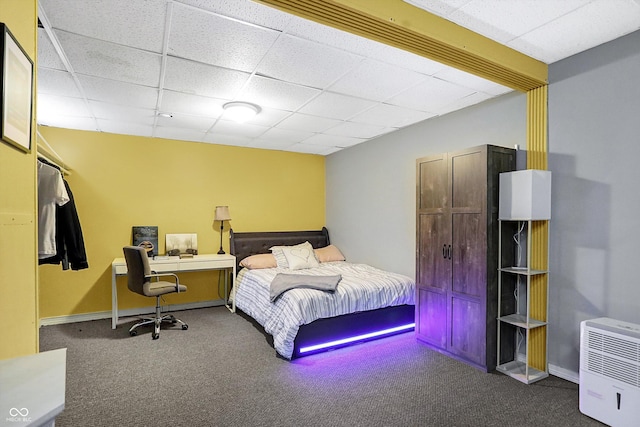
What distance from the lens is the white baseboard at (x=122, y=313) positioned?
4.38 m

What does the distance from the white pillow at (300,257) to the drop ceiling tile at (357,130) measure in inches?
71.9

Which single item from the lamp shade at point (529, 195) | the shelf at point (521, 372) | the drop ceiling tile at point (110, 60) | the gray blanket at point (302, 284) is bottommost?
the shelf at point (521, 372)

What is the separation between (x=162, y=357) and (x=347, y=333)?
190 cm

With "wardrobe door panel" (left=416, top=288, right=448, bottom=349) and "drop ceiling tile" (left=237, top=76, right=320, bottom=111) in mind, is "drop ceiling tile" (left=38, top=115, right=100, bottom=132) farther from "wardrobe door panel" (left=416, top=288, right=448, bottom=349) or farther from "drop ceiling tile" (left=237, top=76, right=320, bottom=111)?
"wardrobe door panel" (left=416, top=288, right=448, bottom=349)

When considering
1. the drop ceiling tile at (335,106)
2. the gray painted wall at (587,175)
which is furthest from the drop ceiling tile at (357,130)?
the gray painted wall at (587,175)

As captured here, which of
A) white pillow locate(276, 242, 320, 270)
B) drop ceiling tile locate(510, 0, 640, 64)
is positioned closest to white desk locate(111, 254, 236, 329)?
white pillow locate(276, 242, 320, 270)

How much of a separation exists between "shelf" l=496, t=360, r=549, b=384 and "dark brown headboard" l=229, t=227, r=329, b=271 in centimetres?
353

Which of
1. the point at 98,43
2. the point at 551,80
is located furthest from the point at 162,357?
the point at 551,80

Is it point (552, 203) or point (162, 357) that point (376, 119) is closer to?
point (552, 203)

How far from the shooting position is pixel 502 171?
3186 millimetres

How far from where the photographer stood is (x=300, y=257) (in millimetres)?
5125

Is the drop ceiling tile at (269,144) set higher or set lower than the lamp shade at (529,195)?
higher

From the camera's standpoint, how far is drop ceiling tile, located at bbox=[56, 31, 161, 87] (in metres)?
2.39

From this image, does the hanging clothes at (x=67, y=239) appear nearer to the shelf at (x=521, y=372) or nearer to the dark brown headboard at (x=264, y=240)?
the dark brown headboard at (x=264, y=240)
